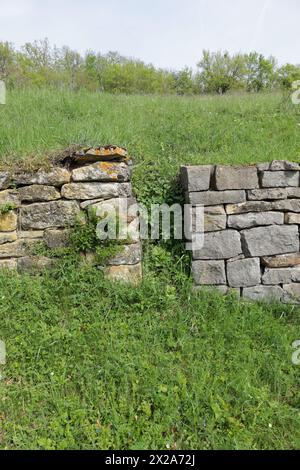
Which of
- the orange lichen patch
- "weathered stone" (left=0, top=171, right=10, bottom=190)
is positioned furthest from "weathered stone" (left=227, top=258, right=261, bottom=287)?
"weathered stone" (left=0, top=171, right=10, bottom=190)

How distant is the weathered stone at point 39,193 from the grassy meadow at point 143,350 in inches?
10.7

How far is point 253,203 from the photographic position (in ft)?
9.51

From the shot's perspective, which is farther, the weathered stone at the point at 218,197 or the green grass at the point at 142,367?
the weathered stone at the point at 218,197

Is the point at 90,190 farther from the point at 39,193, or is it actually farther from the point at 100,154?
the point at 39,193

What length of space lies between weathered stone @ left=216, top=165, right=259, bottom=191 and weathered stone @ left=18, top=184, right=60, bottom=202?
1574 millimetres

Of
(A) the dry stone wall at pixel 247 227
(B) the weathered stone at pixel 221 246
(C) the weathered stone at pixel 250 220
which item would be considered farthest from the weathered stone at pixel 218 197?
(B) the weathered stone at pixel 221 246

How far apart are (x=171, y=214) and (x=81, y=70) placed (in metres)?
10.7

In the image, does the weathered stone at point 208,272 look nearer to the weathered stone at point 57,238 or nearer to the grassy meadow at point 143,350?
the grassy meadow at point 143,350

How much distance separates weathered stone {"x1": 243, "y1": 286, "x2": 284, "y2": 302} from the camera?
2.92 m

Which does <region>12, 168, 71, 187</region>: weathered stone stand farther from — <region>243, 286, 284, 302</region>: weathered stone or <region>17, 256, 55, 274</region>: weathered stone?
<region>243, 286, 284, 302</region>: weathered stone

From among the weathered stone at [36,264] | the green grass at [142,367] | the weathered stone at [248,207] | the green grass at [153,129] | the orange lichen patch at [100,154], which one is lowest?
the green grass at [142,367]

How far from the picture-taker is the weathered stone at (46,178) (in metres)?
2.82

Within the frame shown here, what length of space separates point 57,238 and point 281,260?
86.7 inches
